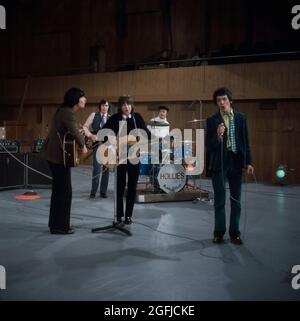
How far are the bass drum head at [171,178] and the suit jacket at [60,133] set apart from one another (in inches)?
97.0

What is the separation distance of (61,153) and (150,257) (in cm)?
155

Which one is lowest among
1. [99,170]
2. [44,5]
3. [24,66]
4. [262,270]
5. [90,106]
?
[262,270]

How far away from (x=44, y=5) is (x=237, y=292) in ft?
45.4

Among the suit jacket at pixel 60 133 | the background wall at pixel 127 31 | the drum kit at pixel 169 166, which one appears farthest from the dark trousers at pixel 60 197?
the background wall at pixel 127 31

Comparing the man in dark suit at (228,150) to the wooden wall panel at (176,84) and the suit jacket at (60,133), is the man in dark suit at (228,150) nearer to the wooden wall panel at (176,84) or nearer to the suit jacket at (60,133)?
the suit jacket at (60,133)

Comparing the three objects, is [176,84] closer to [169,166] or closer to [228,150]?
[169,166]

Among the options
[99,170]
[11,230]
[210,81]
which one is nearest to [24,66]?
[210,81]

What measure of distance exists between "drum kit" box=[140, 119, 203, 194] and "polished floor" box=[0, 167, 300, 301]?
27.4 inches

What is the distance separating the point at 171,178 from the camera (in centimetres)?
705

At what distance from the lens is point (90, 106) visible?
13.0 metres

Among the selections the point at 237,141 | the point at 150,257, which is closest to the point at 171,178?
the point at 237,141

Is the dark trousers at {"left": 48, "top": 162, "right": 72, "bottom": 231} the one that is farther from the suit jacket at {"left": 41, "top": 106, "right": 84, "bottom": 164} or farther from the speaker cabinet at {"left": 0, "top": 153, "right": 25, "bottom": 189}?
the speaker cabinet at {"left": 0, "top": 153, "right": 25, "bottom": 189}

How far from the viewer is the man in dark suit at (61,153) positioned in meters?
4.70
